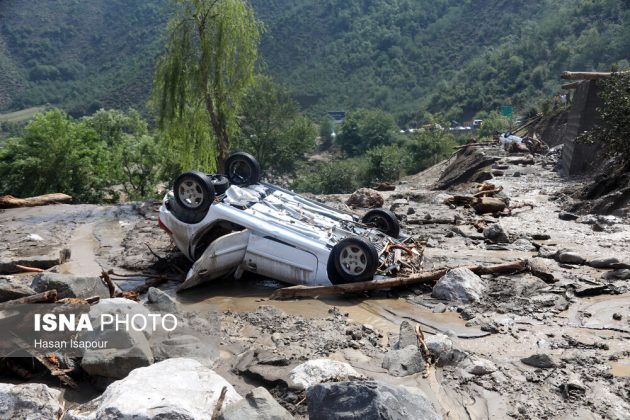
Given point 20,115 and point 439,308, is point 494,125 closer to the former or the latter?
point 439,308

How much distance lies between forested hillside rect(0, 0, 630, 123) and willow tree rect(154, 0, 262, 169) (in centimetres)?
5188

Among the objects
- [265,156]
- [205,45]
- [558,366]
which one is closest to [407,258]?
[558,366]

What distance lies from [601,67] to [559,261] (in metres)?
56.7

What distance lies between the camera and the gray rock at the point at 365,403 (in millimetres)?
3479

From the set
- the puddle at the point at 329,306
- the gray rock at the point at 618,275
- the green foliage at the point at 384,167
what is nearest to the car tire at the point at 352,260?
the puddle at the point at 329,306

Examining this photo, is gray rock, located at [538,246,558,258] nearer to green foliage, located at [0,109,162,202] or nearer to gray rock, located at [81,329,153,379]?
gray rock, located at [81,329,153,379]

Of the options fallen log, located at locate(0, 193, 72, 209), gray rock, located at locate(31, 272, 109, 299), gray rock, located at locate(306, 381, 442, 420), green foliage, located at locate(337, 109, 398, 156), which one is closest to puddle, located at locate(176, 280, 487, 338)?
gray rock, located at locate(31, 272, 109, 299)

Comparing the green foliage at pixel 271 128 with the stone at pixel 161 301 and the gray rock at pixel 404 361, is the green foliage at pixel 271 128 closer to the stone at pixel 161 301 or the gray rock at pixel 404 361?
the stone at pixel 161 301

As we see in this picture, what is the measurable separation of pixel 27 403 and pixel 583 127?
57.1 ft

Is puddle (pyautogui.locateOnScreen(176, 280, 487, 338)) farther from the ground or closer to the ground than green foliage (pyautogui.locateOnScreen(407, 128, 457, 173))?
farther from the ground

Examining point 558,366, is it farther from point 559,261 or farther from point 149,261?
point 149,261

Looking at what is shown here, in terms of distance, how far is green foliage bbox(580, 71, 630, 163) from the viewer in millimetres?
13070

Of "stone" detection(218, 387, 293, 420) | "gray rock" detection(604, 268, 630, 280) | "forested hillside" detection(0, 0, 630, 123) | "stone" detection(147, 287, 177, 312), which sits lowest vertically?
"stone" detection(147, 287, 177, 312)

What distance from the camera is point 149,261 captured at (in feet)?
28.2
